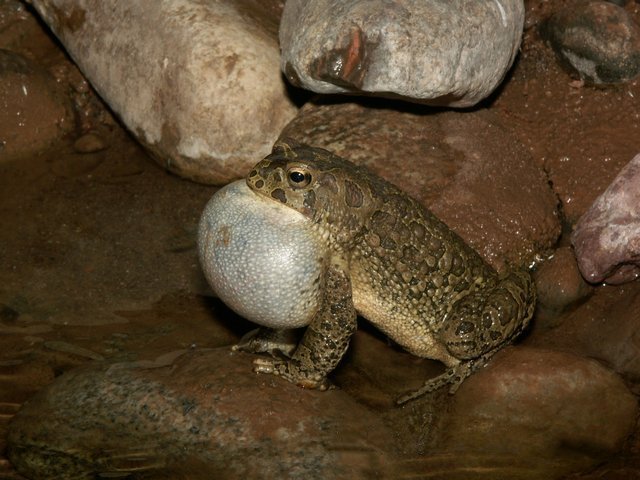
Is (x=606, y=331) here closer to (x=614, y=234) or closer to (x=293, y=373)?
(x=614, y=234)

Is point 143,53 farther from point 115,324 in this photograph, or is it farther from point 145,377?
point 145,377

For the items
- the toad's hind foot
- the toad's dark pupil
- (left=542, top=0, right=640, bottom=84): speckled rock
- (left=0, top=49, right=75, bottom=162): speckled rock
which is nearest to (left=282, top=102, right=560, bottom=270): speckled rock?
the toad's hind foot

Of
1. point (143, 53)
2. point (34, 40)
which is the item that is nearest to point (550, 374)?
point (143, 53)

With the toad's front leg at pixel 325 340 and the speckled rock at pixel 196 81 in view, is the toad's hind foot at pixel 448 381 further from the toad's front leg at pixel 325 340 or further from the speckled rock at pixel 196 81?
the speckled rock at pixel 196 81

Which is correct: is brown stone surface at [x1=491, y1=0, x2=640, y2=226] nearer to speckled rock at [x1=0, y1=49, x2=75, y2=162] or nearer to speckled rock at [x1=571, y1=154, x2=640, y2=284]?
speckled rock at [x1=571, y1=154, x2=640, y2=284]

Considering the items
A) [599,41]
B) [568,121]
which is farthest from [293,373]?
[599,41]
